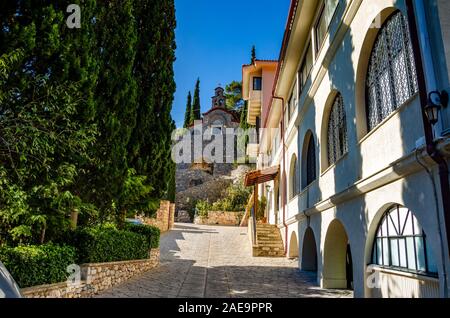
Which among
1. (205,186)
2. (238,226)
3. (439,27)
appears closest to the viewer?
(439,27)

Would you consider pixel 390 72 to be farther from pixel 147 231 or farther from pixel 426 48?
pixel 147 231

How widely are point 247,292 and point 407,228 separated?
4368 mm

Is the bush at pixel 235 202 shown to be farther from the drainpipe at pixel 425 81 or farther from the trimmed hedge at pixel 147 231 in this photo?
the drainpipe at pixel 425 81

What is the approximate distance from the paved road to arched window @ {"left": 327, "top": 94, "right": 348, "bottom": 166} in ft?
12.3

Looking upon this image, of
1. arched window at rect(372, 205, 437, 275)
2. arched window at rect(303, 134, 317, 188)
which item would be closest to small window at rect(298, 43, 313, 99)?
arched window at rect(303, 134, 317, 188)

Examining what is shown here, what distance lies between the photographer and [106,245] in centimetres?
909

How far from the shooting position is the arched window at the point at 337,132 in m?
8.65

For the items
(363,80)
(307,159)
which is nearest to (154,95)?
(307,159)

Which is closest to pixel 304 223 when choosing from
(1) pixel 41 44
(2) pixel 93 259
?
(2) pixel 93 259

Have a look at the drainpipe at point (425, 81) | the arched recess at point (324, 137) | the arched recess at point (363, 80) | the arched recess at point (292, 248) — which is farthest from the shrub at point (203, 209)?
the drainpipe at point (425, 81)

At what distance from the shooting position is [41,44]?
644 cm

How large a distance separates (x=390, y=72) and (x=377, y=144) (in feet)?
4.54

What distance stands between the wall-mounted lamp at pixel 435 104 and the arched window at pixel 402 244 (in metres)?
1.95

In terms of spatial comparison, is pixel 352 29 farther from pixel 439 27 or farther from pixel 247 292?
pixel 247 292
